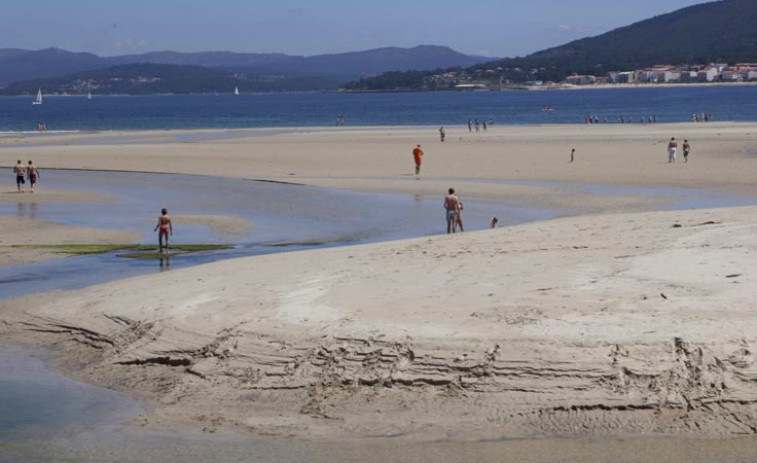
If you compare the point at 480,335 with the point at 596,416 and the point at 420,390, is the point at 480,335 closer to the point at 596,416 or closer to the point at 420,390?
the point at 420,390

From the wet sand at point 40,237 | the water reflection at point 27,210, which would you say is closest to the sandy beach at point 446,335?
the wet sand at point 40,237

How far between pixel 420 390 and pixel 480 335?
105cm

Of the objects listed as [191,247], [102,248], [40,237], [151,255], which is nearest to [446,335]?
[151,255]

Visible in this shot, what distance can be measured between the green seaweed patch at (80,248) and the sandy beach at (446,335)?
5.80 metres

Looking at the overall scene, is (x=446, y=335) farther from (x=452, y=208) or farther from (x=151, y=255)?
(x=151, y=255)

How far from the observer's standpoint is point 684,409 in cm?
1110

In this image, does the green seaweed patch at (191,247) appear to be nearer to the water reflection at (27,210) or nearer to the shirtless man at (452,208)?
the shirtless man at (452,208)

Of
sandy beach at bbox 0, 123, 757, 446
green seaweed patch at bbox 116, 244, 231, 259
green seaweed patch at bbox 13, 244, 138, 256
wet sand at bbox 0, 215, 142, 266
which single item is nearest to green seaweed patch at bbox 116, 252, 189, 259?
green seaweed patch at bbox 116, 244, 231, 259

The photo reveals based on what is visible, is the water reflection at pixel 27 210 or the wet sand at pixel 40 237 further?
the water reflection at pixel 27 210

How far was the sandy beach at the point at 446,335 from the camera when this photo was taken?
448 inches

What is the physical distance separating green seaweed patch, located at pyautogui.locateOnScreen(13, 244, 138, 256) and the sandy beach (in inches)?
228

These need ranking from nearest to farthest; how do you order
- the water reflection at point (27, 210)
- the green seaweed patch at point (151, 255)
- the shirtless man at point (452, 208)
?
the green seaweed patch at point (151, 255), the shirtless man at point (452, 208), the water reflection at point (27, 210)

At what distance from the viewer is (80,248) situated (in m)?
25.1

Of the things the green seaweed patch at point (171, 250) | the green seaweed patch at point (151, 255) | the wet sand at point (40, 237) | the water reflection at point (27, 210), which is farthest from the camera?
the water reflection at point (27, 210)
